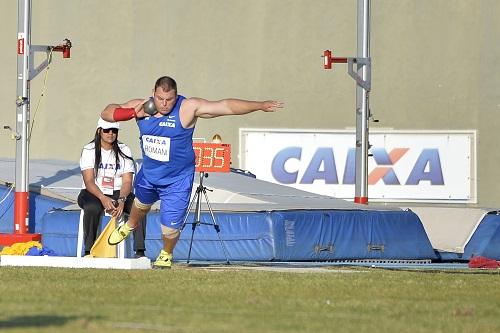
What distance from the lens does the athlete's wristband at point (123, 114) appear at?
46.0 feet

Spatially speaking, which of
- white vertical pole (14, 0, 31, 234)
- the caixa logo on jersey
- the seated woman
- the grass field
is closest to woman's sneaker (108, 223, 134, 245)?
the seated woman

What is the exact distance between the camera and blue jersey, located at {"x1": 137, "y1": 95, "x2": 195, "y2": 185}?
14.1m

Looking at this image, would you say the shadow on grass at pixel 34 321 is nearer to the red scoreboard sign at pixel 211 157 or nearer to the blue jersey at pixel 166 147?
the blue jersey at pixel 166 147

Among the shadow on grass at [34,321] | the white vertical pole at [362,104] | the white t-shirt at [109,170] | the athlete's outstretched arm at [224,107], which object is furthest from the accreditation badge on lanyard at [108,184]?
the white vertical pole at [362,104]

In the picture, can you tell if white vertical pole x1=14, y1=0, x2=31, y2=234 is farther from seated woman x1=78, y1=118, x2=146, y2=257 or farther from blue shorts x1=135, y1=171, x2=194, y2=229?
blue shorts x1=135, y1=171, x2=194, y2=229

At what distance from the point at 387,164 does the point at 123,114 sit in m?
16.9

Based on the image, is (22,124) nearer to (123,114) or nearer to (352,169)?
(123,114)

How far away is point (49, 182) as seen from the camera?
21.3 m

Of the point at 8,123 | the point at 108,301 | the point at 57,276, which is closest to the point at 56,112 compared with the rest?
the point at 8,123

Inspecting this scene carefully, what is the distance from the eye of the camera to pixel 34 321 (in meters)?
A: 8.88

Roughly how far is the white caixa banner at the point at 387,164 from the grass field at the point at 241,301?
640 inches

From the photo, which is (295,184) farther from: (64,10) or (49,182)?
(49,182)

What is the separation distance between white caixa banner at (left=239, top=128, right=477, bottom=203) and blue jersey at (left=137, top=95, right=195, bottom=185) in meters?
16.1

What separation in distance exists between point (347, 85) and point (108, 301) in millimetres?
21082
